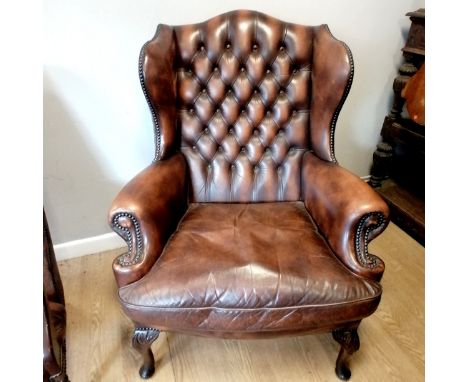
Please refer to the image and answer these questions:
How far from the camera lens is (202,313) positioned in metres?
1.01

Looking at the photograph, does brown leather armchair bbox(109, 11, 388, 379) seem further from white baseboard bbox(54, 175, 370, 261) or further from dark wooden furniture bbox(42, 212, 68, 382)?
white baseboard bbox(54, 175, 370, 261)

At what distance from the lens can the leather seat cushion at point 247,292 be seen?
100 cm

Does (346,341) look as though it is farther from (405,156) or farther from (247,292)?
(405,156)

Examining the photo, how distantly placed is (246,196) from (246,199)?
1 cm

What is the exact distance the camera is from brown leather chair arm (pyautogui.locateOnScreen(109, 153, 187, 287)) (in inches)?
40.7

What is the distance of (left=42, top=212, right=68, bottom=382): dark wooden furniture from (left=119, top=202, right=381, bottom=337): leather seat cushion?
0.22 metres

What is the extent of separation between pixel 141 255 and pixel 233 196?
0.51 meters

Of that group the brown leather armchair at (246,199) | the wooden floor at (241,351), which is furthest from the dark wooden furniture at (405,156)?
the brown leather armchair at (246,199)

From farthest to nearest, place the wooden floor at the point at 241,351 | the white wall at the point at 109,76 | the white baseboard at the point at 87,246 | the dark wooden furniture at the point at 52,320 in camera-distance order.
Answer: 1. the white baseboard at the point at 87,246
2. the white wall at the point at 109,76
3. the wooden floor at the point at 241,351
4. the dark wooden furniture at the point at 52,320

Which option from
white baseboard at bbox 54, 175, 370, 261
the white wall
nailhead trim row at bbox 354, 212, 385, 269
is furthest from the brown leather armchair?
white baseboard at bbox 54, 175, 370, 261

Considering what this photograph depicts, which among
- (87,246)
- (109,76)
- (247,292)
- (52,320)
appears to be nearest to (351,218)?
(247,292)

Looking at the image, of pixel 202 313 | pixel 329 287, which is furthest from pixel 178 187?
pixel 329 287

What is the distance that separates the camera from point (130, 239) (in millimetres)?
1055

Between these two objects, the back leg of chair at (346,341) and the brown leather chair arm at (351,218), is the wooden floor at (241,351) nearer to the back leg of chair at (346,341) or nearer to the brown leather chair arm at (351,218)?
the back leg of chair at (346,341)
